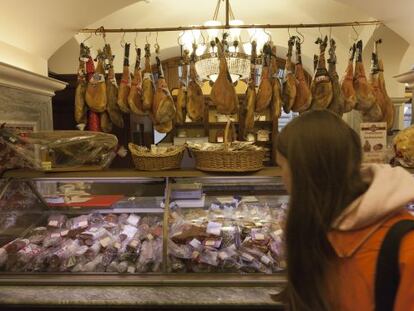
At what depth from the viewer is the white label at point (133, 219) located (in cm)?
240

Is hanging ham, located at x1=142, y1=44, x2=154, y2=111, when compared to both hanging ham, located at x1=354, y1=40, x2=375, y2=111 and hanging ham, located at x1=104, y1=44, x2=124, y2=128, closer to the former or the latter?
hanging ham, located at x1=104, y1=44, x2=124, y2=128

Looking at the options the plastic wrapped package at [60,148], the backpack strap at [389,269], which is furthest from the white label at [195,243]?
the backpack strap at [389,269]

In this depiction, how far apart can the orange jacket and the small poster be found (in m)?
1.31

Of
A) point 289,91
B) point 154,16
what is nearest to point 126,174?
point 289,91

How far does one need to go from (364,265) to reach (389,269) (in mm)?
59

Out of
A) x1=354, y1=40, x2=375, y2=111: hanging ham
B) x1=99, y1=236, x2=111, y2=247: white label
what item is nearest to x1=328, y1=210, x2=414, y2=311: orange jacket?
x1=99, y1=236, x2=111, y2=247: white label

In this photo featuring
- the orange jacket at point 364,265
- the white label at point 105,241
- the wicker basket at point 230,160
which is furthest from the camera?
the white label at point 105,241

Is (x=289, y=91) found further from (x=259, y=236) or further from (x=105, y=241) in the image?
(x=105, y=241)

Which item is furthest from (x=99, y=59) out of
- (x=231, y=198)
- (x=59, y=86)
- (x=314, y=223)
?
(x=314, y=223)

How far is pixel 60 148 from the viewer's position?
213 cm

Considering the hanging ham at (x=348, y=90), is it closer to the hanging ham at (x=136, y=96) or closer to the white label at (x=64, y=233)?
the hanging ham at (x=136, y=96)

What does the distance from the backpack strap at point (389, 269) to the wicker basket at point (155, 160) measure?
141 centimetres

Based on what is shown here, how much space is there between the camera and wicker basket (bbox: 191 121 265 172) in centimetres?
198

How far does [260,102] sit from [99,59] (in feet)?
3.93
